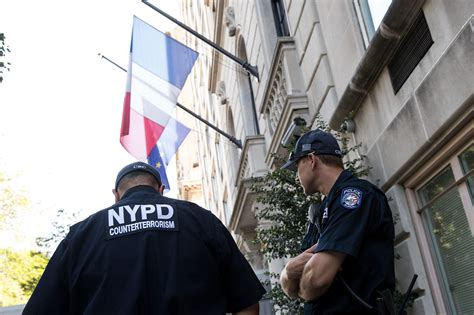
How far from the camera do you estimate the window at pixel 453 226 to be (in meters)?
4.52

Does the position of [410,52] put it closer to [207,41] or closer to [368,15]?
[368,15]

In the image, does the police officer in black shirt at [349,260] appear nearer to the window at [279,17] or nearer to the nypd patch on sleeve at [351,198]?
the nypd patch on sleeve at [351,198]

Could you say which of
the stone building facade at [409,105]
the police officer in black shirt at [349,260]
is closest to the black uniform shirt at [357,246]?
the police officer in black shirt at [349,260]

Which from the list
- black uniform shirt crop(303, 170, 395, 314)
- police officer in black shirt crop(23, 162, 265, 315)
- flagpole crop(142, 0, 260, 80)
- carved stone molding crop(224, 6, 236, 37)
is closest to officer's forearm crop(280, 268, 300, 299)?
black uniform shirt crop(303, 170, 395, 314)

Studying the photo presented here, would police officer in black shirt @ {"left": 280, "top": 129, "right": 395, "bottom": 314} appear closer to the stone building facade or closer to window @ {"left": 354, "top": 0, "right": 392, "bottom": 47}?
the stone building facade

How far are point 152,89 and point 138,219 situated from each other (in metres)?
9.35

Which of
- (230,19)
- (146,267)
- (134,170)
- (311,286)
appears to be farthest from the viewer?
(230,19)

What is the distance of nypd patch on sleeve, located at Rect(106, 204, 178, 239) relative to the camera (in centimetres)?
277

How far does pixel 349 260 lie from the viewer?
111 inches

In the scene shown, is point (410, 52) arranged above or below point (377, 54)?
below

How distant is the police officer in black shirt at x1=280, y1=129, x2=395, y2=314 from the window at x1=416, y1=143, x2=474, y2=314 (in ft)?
6.07

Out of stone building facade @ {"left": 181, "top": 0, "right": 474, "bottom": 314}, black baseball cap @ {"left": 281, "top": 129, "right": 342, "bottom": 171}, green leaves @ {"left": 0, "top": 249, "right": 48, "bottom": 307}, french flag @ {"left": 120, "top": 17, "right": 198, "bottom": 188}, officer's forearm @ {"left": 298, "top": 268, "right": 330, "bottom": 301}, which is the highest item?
green leaves @ {"left": 0, "top": 249, "right": 48, "bottom": 307}

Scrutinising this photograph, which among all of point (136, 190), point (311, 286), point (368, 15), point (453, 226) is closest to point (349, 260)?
point (311, 286)

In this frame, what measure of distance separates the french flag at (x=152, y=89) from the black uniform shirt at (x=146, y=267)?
887 cm
